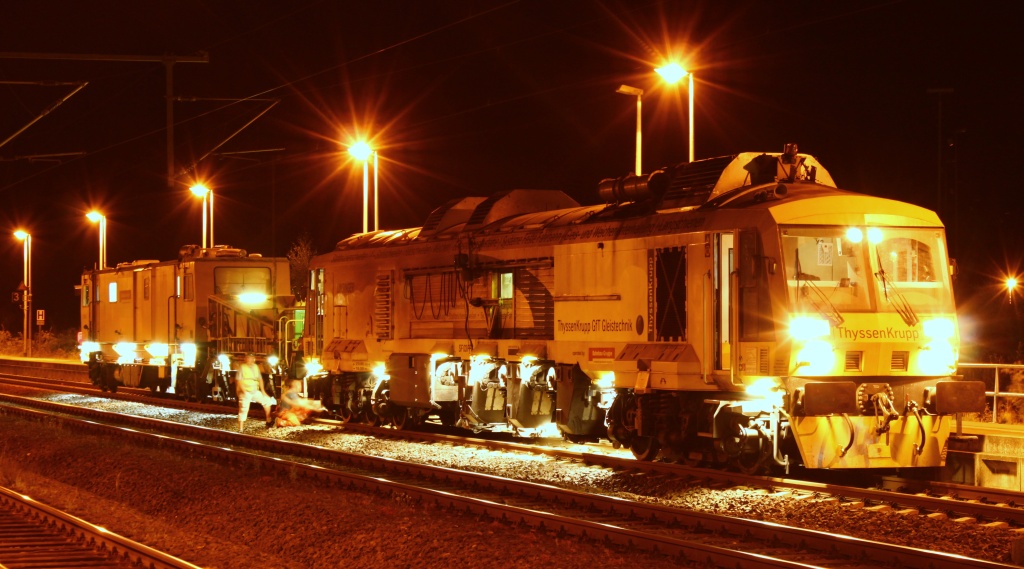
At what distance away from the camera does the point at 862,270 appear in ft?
44.0

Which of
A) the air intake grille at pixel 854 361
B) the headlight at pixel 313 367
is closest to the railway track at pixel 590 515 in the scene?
the air intake grille at pixel 854 361

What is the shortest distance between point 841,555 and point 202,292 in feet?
74.7

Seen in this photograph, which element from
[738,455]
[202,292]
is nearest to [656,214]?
[738,455]

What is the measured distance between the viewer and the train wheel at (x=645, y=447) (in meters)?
15.3

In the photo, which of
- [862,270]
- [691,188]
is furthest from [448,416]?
[862,270]

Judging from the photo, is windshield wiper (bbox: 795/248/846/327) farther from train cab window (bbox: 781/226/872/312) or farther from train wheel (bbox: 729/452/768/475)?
train wheel (bbox: 729/452/768/475)

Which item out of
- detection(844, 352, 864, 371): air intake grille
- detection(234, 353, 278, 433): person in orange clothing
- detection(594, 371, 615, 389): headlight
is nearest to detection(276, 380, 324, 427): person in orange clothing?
A: detection(234, 353, 278, 433): person in orange clothing

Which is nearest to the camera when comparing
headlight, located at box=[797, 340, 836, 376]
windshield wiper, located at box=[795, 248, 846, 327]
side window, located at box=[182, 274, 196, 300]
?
headlight, located at box=[797, 340, 836, 376]

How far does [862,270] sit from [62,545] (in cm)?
924

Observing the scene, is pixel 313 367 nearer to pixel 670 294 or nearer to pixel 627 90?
pixel 627 90

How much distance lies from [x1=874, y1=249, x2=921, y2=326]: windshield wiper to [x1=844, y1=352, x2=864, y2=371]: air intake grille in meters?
0.75

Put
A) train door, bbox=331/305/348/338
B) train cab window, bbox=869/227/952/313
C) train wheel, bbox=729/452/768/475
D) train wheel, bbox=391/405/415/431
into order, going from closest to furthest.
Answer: train cab window, bbox=869/227/952/313 → train wheel, bbox=729/452/768/475 → train wheel, bbox=391/405/415/431 → train door, bbox=331/305/348/338

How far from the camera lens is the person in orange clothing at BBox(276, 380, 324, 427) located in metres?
21.8

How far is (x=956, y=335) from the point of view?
45.3 feet
